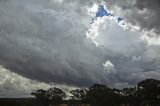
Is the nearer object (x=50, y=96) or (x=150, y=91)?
(x=150, y=91)

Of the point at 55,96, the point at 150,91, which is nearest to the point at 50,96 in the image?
the point at 55,96

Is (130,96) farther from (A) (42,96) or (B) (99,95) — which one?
(A) (42,96)

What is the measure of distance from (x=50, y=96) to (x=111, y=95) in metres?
35.1

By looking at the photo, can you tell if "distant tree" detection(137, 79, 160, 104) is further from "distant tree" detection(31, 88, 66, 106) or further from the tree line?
"distant tree" detection(31, 88, 66, 106)

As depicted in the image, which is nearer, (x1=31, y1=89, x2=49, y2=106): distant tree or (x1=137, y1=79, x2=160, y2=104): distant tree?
(x1=137, y1=79, x2=160, y2=104): distant tree

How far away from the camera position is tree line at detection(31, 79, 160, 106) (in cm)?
13038

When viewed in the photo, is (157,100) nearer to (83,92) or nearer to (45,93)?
(83,92)

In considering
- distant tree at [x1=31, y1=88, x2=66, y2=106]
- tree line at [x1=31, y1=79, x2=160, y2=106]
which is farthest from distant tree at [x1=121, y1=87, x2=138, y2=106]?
distant tree at [x1=31, y1=88, x2=66, y2=106]

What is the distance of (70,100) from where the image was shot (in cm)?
15612

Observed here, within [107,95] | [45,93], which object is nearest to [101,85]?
[107,95]

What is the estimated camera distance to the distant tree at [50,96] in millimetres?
161000

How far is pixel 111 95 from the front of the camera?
14338 centimetres

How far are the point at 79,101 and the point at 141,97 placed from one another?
31.6 m

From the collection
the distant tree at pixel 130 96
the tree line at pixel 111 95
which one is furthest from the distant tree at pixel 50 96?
the distant tree at pixel 130 96
